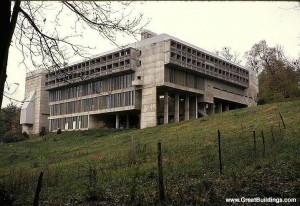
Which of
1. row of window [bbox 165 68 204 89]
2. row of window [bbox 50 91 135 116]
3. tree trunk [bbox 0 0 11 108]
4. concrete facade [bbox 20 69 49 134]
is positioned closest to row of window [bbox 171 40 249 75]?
row of window [bbox 165 68 204 89]

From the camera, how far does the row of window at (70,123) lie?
6679cm

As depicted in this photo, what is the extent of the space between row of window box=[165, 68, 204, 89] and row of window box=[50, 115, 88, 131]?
64.5 feet

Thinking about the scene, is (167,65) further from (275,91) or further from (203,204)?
(203,204)

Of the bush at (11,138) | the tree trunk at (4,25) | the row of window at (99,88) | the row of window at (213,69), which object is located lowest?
the bush at (11,138)

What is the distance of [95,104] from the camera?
64312 millimetres

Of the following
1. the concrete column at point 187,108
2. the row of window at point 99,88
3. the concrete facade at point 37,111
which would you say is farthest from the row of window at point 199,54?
the concrete facade at point 37,111

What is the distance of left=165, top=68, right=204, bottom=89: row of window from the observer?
56.2 metres

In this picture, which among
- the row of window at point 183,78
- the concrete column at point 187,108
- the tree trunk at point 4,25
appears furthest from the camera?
the concrete column at point 187,108

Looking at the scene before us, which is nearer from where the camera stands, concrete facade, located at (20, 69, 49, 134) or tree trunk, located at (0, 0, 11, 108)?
tree trunk, located at (0, 0, 11, 108)

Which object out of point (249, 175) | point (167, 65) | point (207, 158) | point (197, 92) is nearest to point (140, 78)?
point (167, 65)

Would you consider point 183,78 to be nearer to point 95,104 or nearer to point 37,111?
point 95,104

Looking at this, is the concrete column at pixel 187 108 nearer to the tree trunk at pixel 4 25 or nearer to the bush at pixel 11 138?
the bush at pixel 11 138

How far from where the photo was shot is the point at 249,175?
1078 centimetres

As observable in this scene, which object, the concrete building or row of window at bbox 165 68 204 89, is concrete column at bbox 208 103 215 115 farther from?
row of window at bbox 165 68 204 89
